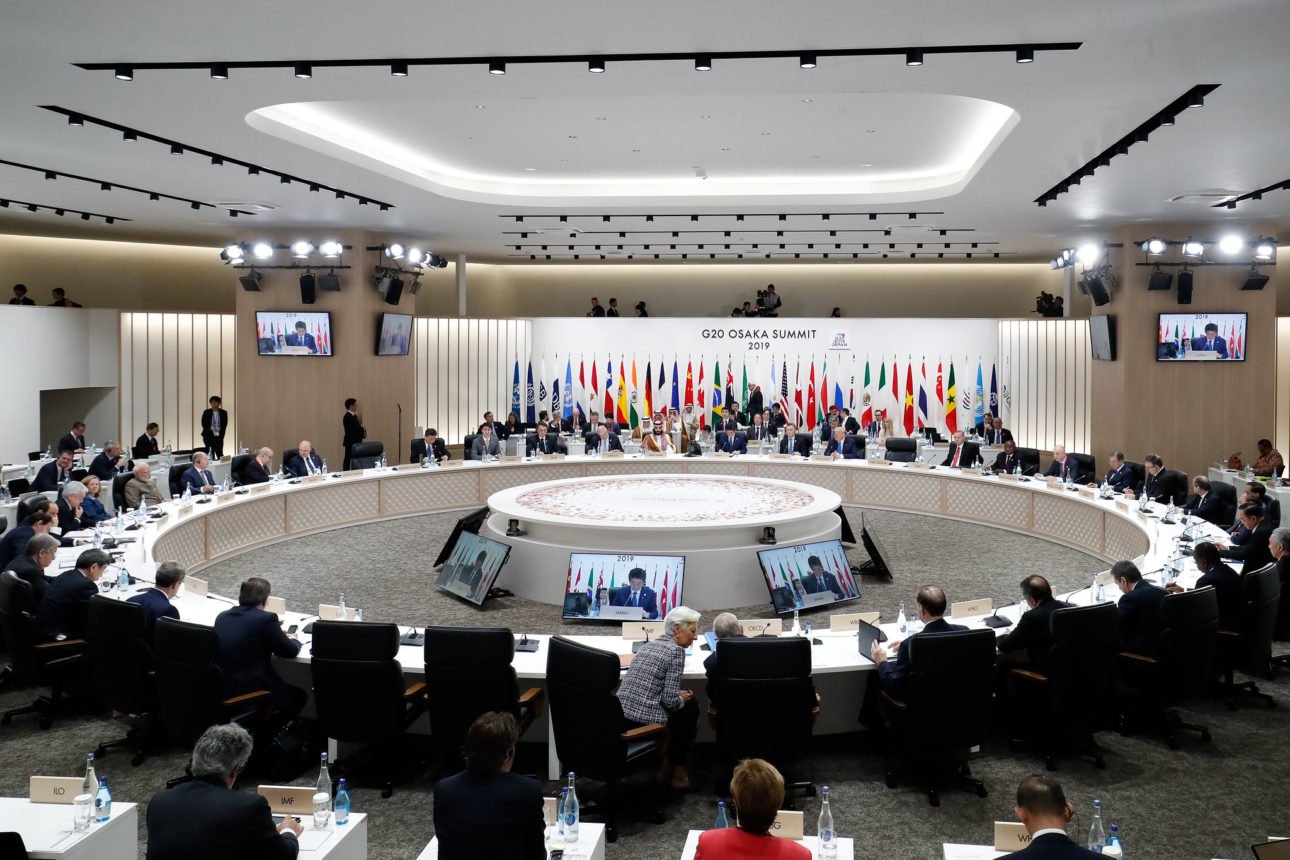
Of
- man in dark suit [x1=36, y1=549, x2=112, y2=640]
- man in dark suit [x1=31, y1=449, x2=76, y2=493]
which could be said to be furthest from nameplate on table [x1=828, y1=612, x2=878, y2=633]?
man in dark suit [x1=31, y1=449, x2=76, y2=493]

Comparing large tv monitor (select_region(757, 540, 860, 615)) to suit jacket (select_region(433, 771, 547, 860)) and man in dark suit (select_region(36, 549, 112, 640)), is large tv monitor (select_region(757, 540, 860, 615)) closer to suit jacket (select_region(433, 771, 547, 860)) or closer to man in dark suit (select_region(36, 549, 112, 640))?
man in dark suit (select_region(36, 549, 112, 640))

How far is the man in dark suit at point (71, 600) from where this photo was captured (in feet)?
19.9

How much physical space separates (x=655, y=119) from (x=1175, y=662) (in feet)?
20.9

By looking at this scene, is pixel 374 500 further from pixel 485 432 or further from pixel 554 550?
pixel 554 550

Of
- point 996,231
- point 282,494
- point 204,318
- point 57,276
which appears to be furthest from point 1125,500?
point 57,276

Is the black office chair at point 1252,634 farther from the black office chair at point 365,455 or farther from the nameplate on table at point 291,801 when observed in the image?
the black office chair at point 365,455

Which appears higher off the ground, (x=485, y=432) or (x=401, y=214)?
(x=401, y=214)

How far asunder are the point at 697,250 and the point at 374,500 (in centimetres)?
830

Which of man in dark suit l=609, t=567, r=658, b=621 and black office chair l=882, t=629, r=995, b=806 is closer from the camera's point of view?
black office chair l=882, t=629, r=995, b=806

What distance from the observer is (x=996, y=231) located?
1485 cm

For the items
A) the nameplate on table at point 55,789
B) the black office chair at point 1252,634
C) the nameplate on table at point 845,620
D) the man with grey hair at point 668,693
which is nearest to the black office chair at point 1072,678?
the nameplate on table at point 845,620

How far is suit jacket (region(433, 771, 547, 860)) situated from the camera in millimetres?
3211

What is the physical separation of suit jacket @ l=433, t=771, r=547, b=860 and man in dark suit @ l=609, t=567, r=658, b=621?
4813 millimetres

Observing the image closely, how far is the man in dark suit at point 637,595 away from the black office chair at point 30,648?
3.92 metres
